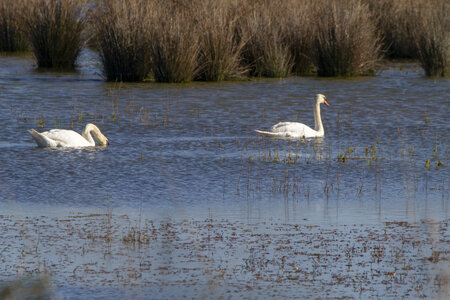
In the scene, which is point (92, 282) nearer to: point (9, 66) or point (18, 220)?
point (18, 220)

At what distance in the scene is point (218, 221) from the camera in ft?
25.5

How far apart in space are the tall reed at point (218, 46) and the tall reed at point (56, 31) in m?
3.89

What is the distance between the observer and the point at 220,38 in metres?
19.1

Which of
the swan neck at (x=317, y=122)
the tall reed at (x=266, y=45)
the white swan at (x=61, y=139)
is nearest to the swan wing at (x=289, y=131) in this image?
the swan neck at (x=317, y=122)

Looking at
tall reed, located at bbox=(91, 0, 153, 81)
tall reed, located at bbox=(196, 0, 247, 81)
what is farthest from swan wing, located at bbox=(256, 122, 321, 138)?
tall reed, located at bbox=(91, 0, 153, 81)

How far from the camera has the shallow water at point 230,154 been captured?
27.7 feet

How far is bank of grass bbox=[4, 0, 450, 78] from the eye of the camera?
63.1ft

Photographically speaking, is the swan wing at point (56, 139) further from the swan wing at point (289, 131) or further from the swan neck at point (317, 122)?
the swan neck at point (317, 122)

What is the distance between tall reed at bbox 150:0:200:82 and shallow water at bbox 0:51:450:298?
54 cm

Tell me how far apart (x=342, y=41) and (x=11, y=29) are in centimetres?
1133

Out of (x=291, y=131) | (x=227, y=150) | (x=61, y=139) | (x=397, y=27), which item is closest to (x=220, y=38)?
(x=291, y=131)

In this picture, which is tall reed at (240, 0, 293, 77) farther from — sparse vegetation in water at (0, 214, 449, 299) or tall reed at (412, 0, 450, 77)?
sparse vegetation in water at (0, 214, 449, 299)

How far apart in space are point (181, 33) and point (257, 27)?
8.28ft

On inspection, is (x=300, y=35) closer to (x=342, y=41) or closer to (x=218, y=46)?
(x=342, y=41)
